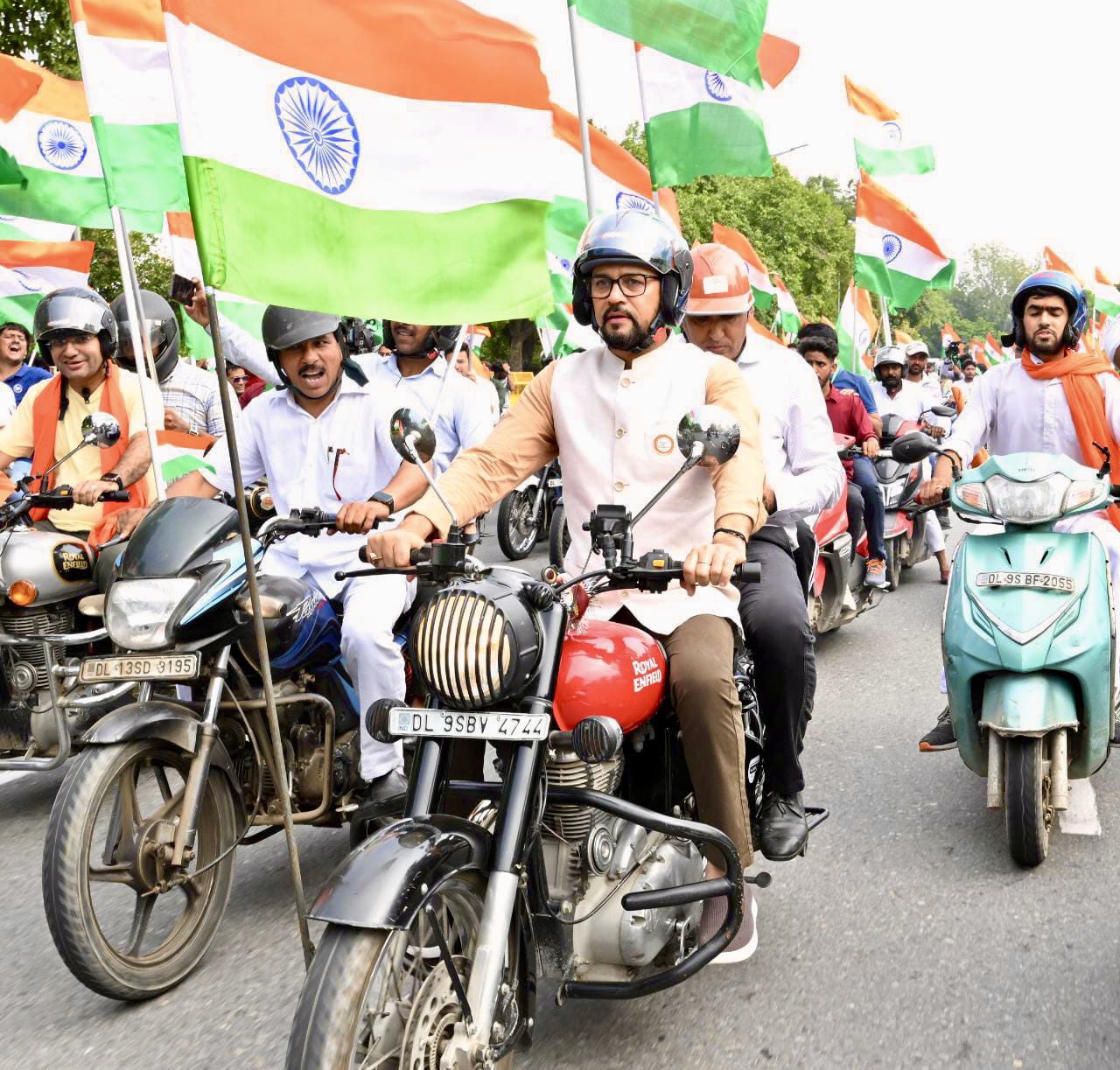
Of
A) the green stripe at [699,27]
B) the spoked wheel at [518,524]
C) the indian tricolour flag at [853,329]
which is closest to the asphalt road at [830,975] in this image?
the green stripe at [699,27]

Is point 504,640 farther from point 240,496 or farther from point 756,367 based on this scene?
point 756,367

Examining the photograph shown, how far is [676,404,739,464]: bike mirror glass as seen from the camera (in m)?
2.88

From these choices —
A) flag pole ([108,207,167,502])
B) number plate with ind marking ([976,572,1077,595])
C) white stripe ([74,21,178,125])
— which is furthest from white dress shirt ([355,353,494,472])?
number plate with ind marking ([976,572,1077,595])

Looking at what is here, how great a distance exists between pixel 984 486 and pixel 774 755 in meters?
1.45

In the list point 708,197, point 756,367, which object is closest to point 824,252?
point 708,197

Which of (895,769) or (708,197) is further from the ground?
(708,197)

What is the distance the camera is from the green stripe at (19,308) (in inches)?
344

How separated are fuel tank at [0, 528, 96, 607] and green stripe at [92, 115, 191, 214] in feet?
6.46

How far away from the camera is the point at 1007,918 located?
4035 mm

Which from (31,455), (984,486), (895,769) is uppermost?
(31,455)

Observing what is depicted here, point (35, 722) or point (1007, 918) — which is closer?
point (1007, 918)

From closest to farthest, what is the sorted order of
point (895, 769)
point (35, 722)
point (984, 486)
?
1. point (984, 486)
2. point (35, 722)
3. point (895, 769)

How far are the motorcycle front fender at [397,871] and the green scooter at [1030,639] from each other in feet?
7.44

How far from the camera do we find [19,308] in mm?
8844
